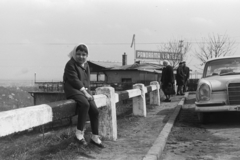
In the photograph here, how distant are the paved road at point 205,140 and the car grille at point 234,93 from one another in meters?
0.59

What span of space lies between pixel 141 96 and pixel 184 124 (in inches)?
54.3

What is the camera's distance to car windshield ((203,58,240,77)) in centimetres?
722

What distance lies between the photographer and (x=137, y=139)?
496 centimetres

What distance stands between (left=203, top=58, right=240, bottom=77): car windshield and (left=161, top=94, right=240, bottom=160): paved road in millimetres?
1224

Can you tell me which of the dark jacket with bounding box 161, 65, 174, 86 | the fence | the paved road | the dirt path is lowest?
the paved road

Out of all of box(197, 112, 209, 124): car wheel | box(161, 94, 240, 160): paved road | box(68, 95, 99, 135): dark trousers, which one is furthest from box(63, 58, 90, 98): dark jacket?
box(197, 112, 209, 124): car wheel

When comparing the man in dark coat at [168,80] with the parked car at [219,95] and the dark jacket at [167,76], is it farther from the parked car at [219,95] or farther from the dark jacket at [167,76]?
the parked car at [219,95]

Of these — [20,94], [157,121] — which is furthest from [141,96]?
[20,94]

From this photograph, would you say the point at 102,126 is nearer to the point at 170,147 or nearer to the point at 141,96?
the point at 170,147

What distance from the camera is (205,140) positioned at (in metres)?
5.20

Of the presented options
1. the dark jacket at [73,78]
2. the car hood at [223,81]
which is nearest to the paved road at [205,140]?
the car hood at [223,81]

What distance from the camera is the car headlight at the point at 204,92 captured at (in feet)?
21.2

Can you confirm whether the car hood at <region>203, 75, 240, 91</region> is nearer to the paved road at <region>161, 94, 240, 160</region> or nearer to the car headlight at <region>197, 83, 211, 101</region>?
the car headlight at <region>197, 83, 211, 101</region>

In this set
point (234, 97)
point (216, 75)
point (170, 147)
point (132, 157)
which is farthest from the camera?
point (216, 75)
